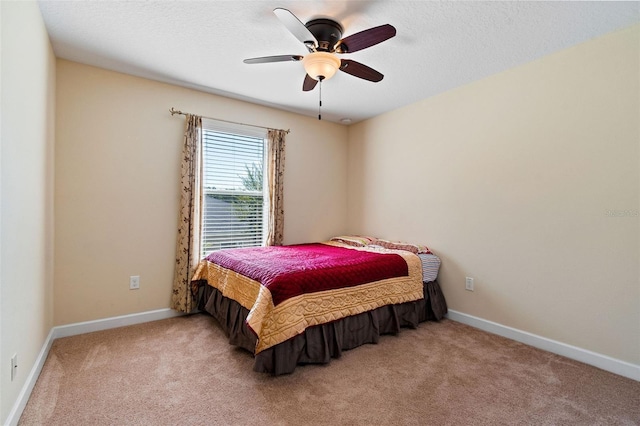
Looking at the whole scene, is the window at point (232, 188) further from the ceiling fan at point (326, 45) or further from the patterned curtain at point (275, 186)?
the ceiling fan at point (326, 45)

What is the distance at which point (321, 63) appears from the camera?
2104 mm

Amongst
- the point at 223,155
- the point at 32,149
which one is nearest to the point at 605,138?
the point at 223,155

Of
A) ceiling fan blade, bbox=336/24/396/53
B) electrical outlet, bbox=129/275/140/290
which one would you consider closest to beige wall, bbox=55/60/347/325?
electrical outlet, bbox=129/275/140/290

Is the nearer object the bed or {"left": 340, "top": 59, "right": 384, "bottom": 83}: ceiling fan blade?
the bed

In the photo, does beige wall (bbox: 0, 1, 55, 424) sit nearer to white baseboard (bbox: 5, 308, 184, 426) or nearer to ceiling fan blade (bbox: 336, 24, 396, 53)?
white baseboard (bbox: 5, 308, 184, 426)

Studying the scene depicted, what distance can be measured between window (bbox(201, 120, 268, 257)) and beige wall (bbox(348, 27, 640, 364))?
73.5 inches

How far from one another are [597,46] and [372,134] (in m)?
2.36

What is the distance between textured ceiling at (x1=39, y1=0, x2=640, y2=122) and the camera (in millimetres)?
1952

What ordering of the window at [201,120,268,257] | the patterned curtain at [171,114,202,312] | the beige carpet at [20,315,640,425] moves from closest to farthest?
the beige carpet at [20,315,640,425], the patterned curtain at [171,114,202,312], the window at [201,120,268,257]

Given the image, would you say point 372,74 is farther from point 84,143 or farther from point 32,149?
point 84,143

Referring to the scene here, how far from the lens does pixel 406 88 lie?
319cm

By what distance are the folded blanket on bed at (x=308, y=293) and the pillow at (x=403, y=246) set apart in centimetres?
17

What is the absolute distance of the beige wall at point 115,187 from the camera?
8.77 feet

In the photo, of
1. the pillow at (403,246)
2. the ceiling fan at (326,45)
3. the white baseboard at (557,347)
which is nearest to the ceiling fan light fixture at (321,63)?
the ceiling fan at (326,45)
